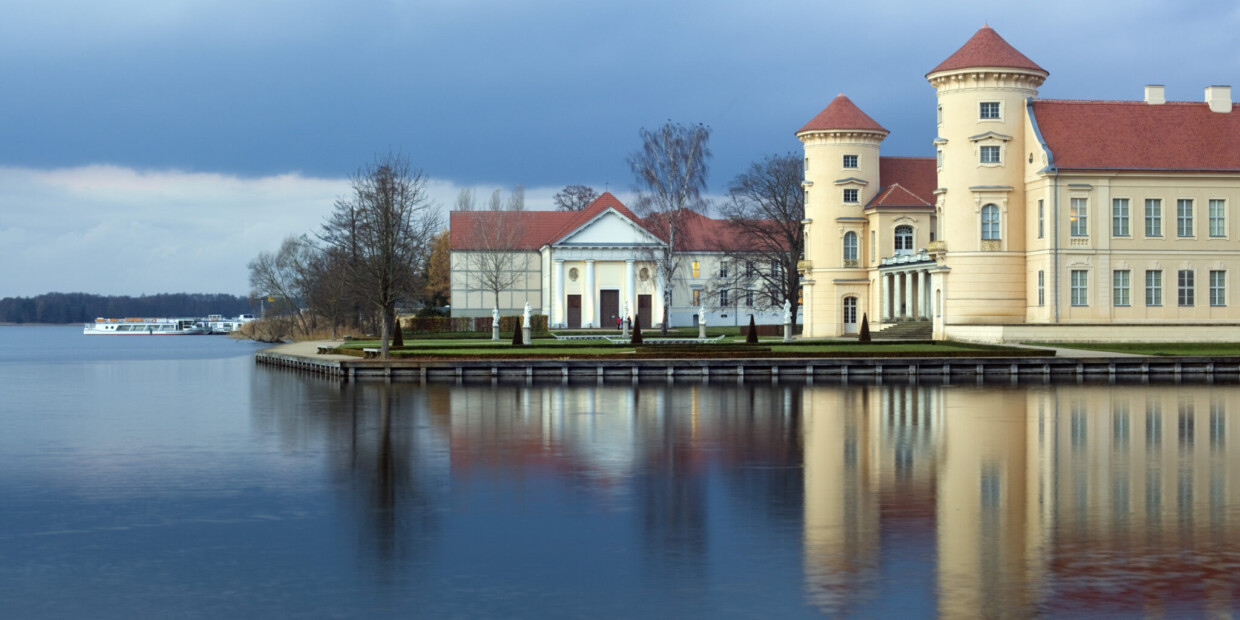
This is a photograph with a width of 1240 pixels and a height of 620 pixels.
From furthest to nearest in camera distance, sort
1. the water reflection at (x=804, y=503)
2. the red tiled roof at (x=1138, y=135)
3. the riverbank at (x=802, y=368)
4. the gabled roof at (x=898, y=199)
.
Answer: the gabled roof at (x=898, y=199), the red tiled roof at (x=1138, y=135), the riverbank at (x=802, y=368), the water reflection at (x=804, y=503)

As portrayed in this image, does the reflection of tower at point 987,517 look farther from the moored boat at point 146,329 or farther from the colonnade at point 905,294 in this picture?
the moored boat at point 146,329

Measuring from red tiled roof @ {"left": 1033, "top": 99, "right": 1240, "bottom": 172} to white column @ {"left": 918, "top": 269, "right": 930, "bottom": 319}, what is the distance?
972cm

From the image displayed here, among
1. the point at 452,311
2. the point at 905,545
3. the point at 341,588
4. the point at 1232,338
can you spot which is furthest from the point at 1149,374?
the point at 452,311

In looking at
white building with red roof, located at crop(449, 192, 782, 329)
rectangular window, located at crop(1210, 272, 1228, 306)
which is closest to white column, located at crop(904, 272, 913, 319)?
rectangular window, located at crop(1210, 272, 1228, 306)

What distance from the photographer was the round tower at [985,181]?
182ft

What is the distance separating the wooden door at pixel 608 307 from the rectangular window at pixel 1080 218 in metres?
34.9

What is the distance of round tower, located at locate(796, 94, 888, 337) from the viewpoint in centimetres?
6606

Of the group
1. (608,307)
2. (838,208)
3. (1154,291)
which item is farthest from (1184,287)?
(608,307)

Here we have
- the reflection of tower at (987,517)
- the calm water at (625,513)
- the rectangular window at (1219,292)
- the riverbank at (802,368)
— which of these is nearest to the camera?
the reflection of tower at (987,517)

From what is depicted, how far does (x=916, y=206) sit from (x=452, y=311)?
34589 millimetres

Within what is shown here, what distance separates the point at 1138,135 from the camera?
181 feet

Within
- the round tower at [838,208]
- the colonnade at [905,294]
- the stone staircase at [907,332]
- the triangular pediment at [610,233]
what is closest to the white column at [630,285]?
the triangular pediment at [610,233]

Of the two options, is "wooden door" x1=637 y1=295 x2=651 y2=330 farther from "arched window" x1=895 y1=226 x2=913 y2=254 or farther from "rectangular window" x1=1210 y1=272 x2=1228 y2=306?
"rectangular window" x1=1210 y1=272 x2=1228 y2=306

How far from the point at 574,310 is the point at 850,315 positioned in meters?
21.8
